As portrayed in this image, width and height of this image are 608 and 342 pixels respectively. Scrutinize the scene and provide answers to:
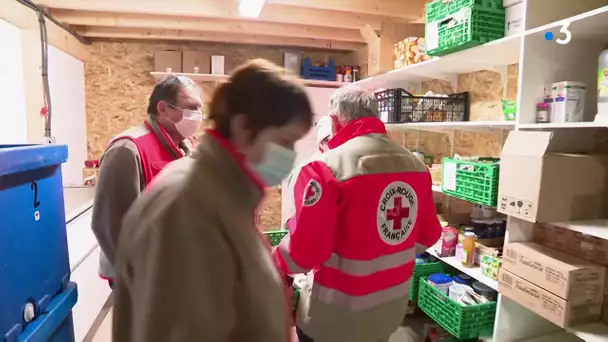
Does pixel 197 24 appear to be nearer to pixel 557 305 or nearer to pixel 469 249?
pixel 469 249

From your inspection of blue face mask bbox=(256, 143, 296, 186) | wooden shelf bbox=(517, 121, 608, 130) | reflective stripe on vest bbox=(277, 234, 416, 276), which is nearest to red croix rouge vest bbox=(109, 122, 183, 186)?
reflective stripe on vest bbox=(277, 234, 416, 276)

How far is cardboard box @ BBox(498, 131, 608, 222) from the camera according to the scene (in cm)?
150

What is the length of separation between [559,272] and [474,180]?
1.94 ft

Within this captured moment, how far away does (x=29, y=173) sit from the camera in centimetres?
113

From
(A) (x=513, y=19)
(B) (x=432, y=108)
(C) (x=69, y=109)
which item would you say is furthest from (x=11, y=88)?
(A) (x=513, y=19)

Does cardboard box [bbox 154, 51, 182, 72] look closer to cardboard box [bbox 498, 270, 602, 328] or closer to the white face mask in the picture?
the white face mask

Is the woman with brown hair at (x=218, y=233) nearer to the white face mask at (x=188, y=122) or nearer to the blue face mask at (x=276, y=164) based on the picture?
the blue face mask at (x=276, y=164)

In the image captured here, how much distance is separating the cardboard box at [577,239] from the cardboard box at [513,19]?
910 mm

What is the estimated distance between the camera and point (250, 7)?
2.95 meters

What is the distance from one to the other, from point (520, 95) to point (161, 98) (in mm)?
1626

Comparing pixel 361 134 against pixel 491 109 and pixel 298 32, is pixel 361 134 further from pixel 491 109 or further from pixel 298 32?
pixel 298 32

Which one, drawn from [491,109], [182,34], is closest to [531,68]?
[491,109]

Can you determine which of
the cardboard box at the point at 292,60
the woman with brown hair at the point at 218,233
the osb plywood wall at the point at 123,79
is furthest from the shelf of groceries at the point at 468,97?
the osb plywood wall at the point at 123,79

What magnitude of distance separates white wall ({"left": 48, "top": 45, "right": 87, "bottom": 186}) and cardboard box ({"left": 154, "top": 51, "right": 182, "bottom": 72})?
34.5 inches
